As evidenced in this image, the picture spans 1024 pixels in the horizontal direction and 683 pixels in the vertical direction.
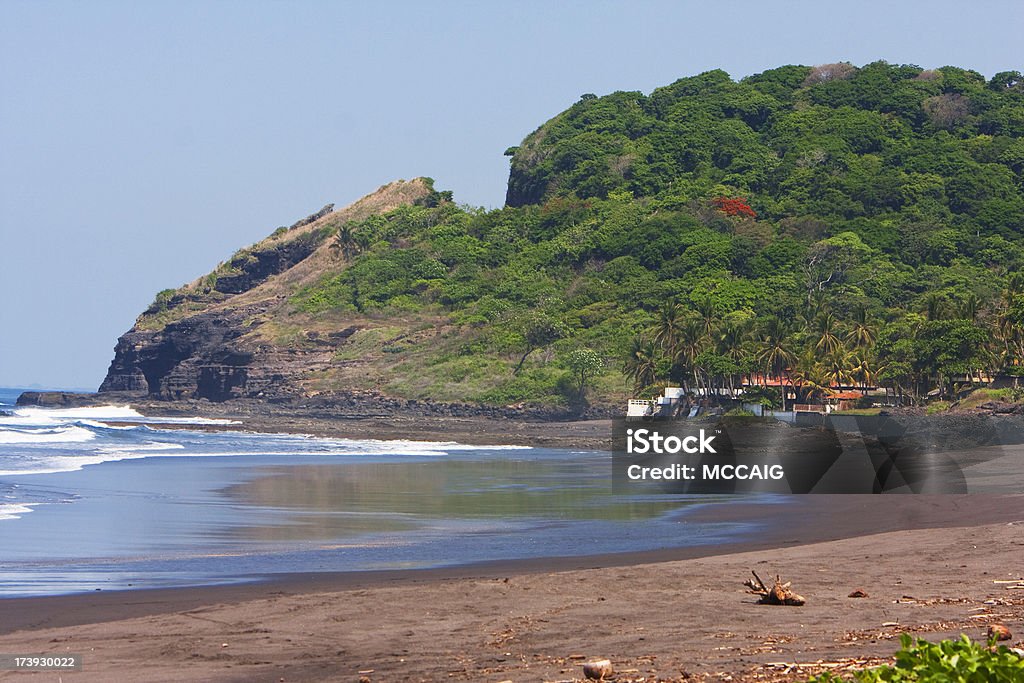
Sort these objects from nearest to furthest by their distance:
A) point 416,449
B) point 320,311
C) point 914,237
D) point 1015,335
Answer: point 416,449 < point 1015,335 < point 914,237 < point 320,311

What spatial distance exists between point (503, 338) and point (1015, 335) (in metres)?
48.8

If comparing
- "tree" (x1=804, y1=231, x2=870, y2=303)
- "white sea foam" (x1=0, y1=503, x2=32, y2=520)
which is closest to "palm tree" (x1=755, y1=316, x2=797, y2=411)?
"tree" (x1=804, y1=231, x2=870, y2=303)

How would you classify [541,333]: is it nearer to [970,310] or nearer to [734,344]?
[734,344]

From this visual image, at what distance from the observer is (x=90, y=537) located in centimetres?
1858

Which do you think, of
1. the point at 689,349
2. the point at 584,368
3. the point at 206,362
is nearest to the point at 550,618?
the point at 689,349

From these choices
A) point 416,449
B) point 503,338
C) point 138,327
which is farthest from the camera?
point 138,327

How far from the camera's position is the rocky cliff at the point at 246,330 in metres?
117

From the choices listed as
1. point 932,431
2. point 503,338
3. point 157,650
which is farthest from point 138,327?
point 157,650

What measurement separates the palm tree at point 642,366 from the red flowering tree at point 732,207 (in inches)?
1434

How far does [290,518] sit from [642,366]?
213 feet

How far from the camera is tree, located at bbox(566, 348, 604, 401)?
313 feet

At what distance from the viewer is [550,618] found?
35.2 ft

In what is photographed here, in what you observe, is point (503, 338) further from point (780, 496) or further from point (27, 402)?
point (780, 496)

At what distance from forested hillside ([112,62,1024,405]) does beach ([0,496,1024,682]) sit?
2282 inches
